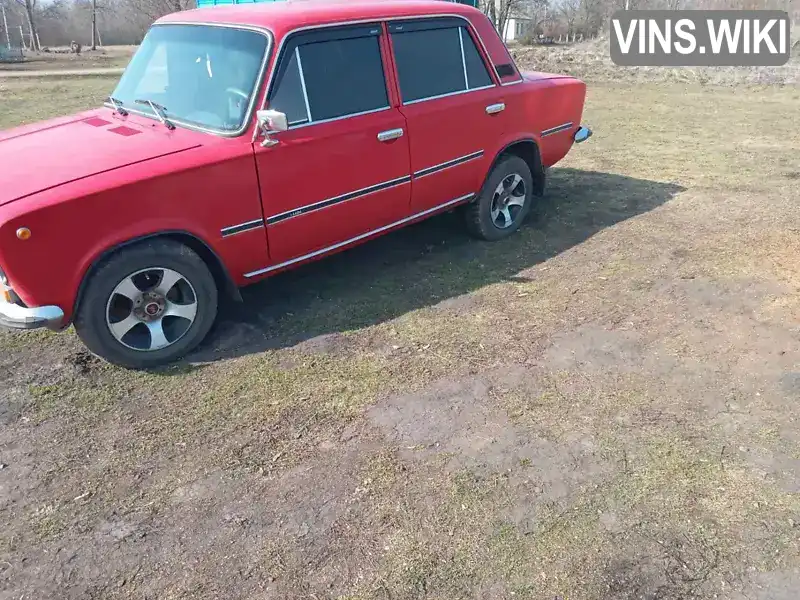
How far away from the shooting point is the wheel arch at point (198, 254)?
356 cm

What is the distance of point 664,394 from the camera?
3711 mm

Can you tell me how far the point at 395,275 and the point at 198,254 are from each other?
1695 millimetres

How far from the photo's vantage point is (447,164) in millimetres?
5148

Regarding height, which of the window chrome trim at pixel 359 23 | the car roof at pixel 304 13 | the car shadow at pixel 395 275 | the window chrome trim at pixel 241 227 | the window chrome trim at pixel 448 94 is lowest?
the car shadow at pixel 395 275

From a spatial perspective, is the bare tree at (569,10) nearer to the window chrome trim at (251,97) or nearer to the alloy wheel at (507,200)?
the alloy wheel at (507,200)

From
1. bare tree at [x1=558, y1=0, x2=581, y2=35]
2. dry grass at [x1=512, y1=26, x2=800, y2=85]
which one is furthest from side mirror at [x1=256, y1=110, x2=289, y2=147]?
bare tree at [x1=558, y1=0, x2=581, y2=35]

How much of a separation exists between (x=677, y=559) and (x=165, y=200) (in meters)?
3.11

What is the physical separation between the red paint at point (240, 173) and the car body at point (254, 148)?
1 cm

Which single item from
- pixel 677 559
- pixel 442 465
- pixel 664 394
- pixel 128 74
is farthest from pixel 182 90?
pixel 677 559

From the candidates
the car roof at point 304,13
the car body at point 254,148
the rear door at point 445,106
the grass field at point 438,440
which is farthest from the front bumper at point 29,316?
the rear door at point 445,106

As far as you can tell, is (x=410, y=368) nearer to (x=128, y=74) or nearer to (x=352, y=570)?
(x=352, y=570)

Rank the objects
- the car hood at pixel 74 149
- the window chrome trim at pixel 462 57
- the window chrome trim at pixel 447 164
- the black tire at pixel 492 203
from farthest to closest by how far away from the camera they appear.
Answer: the black tire at pixel 492 203
the window chrome trim at pixel 462 57
the window chrome trim at pixel 447 164
the car hood at pixel 74 149

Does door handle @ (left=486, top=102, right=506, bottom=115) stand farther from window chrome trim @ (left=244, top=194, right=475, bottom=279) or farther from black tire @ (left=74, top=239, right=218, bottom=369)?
black tire @ (left=74, top=239, right=218, bottom=369)

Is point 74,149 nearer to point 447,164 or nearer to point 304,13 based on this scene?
point 304,13
